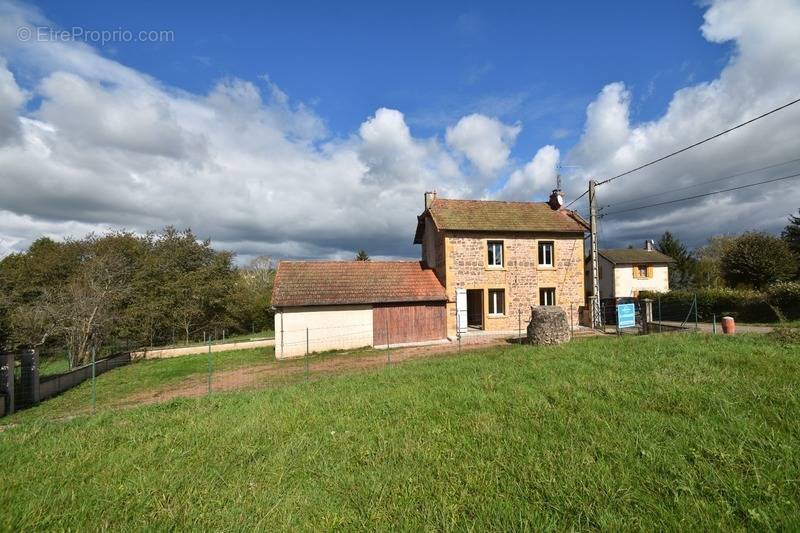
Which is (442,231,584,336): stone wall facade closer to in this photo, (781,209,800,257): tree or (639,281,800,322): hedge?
(639,281,800,322): hedge

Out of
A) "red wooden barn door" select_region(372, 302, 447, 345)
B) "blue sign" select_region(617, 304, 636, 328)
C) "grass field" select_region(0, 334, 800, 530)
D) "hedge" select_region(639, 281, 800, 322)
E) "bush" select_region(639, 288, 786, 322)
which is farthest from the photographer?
"bush" select_region(639, 288, 786, 322)

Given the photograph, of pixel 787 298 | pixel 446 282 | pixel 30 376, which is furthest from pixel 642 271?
pixel 30 376

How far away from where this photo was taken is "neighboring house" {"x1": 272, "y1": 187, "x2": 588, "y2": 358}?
16906 mm

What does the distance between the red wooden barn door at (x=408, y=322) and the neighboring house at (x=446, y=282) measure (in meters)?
0.05

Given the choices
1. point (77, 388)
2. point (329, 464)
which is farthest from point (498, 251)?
point (77, 388)

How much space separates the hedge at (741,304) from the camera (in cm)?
1802

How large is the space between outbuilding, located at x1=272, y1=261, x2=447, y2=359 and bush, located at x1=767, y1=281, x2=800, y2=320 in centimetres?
1745

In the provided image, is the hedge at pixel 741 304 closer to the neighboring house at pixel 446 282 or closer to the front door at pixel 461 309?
the neighboring house at pixel 446 282

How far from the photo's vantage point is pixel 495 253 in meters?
20.1

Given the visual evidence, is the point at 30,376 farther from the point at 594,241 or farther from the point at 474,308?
the point at 594,241

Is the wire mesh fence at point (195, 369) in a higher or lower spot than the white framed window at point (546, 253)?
lower

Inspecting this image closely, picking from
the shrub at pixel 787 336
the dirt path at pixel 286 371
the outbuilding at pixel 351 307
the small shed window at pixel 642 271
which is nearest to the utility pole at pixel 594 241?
the dirt path at pixel 286 371

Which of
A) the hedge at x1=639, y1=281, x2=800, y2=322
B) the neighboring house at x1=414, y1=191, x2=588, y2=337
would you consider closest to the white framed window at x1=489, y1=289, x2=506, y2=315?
the neighboring house at x1=414, y1=191, x2=588, y2=337

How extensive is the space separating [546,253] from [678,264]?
31953 millimetres
